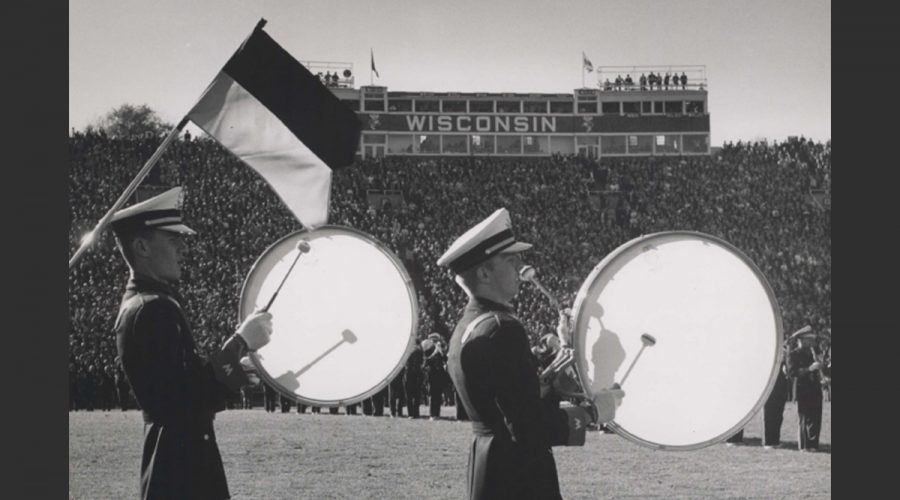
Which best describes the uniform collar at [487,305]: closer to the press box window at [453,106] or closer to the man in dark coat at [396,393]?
the man in dark coat at [396,393]

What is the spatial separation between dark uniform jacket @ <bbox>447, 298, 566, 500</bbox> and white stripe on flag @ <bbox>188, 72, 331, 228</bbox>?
0.93 metres

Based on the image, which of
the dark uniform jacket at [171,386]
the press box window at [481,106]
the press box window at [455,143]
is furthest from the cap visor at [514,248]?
the press box window at [481,106]

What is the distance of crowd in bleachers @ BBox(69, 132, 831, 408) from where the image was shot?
69.3 feet

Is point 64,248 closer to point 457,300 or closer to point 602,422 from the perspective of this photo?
point 602,422

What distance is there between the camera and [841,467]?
20.8 ft

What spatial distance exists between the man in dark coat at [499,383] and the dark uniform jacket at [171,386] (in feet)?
2.85

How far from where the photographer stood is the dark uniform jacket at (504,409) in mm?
3609

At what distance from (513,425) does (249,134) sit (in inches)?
68.9

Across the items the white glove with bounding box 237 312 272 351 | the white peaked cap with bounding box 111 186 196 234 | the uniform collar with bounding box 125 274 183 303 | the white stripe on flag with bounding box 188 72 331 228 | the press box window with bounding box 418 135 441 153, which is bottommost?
the white glove with bounding box 237 312 272 351

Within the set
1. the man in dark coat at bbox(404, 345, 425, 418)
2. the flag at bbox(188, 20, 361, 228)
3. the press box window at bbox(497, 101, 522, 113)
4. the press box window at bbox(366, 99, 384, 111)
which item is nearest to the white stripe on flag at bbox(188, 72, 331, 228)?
the flag at bbox(188, 20, 361, 228)

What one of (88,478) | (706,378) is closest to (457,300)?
(88,478)

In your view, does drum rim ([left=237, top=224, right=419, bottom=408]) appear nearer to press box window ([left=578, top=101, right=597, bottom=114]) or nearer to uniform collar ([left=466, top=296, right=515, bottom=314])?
uniform collar ([left=466, top=296, right=515, bottom=314])

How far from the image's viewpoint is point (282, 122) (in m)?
4.36

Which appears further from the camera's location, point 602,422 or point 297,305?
point 297,305
